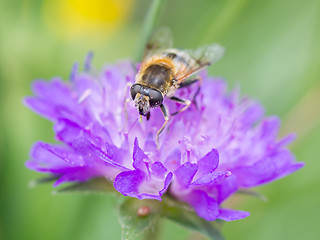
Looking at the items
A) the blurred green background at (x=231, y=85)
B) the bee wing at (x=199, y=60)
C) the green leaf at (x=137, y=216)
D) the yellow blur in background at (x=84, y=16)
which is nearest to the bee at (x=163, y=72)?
the bee wing at (x=199, y=60)

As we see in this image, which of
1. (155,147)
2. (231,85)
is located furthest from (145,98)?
(231,85)

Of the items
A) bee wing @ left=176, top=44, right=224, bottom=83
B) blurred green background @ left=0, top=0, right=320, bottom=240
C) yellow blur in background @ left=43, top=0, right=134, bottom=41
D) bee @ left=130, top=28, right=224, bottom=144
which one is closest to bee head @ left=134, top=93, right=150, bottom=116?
bee @ left=130, top=28, right=224, bottom=144

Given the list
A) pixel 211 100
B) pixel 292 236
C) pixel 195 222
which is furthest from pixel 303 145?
pixel 195 222

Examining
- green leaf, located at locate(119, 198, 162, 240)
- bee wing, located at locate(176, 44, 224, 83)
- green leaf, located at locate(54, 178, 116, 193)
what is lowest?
green leaf, located at locate(119, 198, 162, 240)

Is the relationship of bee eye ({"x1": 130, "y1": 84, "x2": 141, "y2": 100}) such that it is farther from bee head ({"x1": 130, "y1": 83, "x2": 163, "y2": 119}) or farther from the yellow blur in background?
the yellow blur in background

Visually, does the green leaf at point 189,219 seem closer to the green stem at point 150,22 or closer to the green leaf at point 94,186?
the green leaf at point 94,186

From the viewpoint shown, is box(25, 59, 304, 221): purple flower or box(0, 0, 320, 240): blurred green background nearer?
box(25, 59, 304, 221): purple flower
